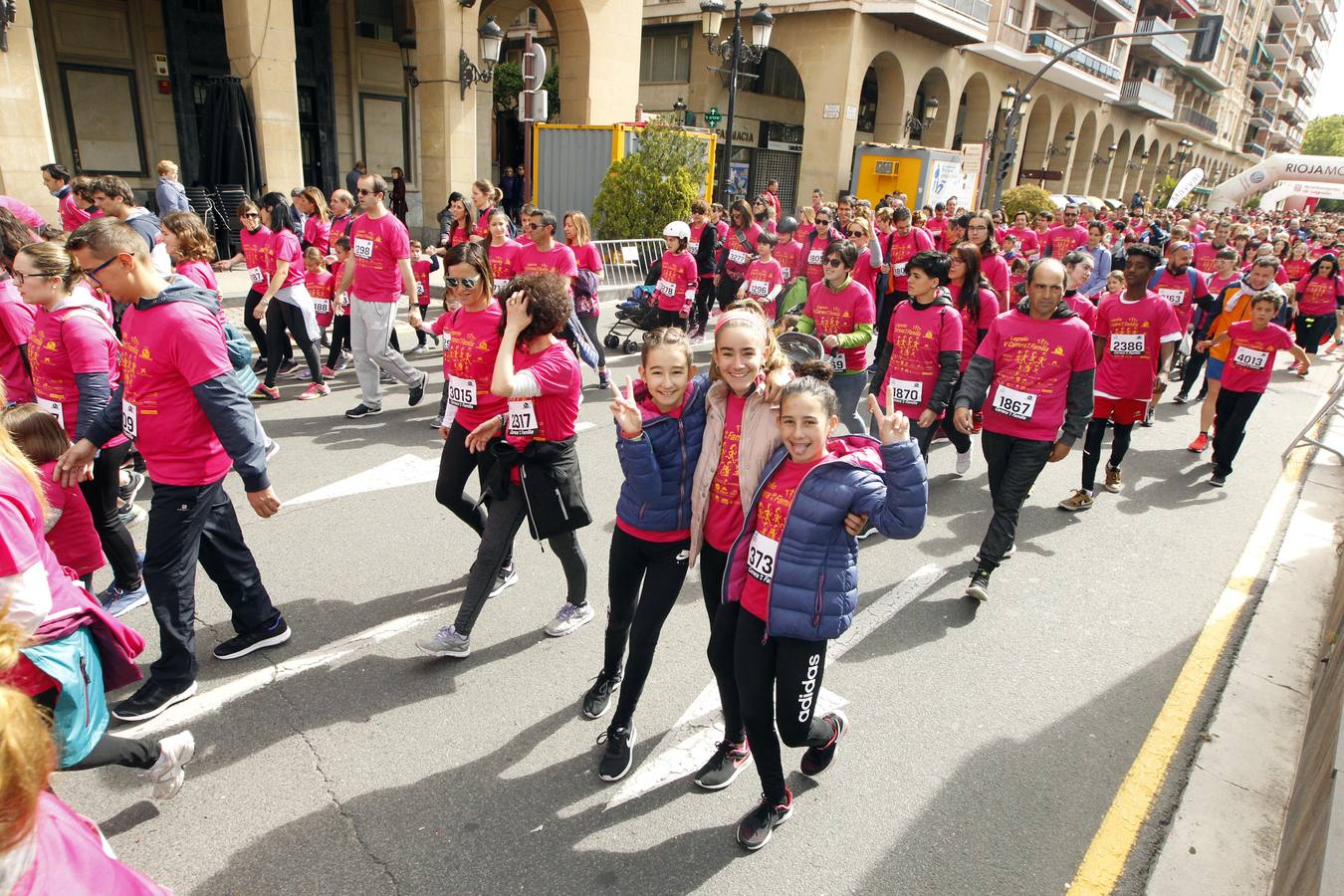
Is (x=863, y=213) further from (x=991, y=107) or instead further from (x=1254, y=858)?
(x=991, y=107)

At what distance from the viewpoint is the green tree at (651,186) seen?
15539 mm

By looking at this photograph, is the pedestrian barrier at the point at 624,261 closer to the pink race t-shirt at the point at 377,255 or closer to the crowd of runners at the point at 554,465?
the pink race t-shirt at the point at 377,255

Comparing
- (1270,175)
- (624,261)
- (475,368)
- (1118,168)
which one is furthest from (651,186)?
(1118,168)

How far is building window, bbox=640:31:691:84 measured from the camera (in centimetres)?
3159

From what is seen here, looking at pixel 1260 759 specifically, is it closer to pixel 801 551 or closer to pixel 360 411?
pixel 801 551

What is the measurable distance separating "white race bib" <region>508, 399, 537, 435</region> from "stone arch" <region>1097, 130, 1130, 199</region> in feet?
184

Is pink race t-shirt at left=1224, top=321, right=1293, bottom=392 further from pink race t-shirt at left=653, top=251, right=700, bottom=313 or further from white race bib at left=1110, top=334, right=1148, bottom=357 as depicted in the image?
pink race t-shirt at left=653, top=251, right=700, bottom=313

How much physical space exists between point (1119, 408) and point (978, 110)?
34425mm

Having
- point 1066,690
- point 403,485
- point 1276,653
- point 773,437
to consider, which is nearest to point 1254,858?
point 1066,690

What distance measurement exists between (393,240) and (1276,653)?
24.0 ft

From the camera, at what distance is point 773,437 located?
2902 mm

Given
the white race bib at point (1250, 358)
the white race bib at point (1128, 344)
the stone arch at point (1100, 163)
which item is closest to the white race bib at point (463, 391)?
the white race bib at point (1128, 344)

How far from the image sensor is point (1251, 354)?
7.21m

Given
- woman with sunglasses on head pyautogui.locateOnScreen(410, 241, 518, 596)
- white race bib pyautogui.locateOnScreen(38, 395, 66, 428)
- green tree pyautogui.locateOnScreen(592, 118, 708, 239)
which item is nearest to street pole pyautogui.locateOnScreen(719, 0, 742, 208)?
green tree pyautogui.locateOnScreen(592, 118, 708, 239)
